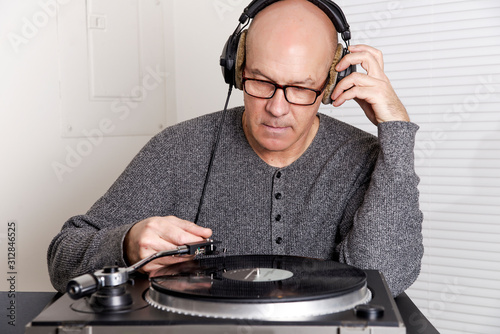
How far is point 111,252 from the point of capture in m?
1.07

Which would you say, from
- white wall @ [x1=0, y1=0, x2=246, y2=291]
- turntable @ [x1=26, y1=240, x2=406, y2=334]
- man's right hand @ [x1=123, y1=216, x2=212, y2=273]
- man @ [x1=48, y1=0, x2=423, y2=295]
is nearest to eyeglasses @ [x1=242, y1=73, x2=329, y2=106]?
man @ [x1=48, y1=0, x2=423, y2=295]

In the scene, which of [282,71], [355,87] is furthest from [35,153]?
[355,87]

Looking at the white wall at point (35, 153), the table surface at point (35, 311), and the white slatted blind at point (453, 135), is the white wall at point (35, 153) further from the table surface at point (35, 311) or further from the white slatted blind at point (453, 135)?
the white slatted blind at point (453, 135)

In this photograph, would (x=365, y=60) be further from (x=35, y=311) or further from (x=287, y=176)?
(x=35, y=311)

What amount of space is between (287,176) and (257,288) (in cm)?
69

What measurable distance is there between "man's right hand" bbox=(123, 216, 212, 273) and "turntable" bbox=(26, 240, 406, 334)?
0.40ft

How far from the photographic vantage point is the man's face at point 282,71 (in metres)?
1.27

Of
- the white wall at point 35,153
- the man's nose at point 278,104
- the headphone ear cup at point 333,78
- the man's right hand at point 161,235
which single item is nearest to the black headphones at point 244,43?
the headphone ear cup at point 333,78

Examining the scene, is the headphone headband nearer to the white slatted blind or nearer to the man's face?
the man's face

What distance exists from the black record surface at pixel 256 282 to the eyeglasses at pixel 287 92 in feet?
1.43

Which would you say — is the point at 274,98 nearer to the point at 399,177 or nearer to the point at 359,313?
the point at 399,177

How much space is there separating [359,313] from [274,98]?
67 centimetres

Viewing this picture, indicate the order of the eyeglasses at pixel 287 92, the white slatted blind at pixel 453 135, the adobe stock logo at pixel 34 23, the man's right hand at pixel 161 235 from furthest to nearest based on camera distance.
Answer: the white slatted blind at pixel 453 135, the adobe stock logo at pixel 34 23, the eyeglasses at pixel 287 92, the man's right hand at pixel 161 235

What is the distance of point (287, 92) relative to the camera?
128cm
